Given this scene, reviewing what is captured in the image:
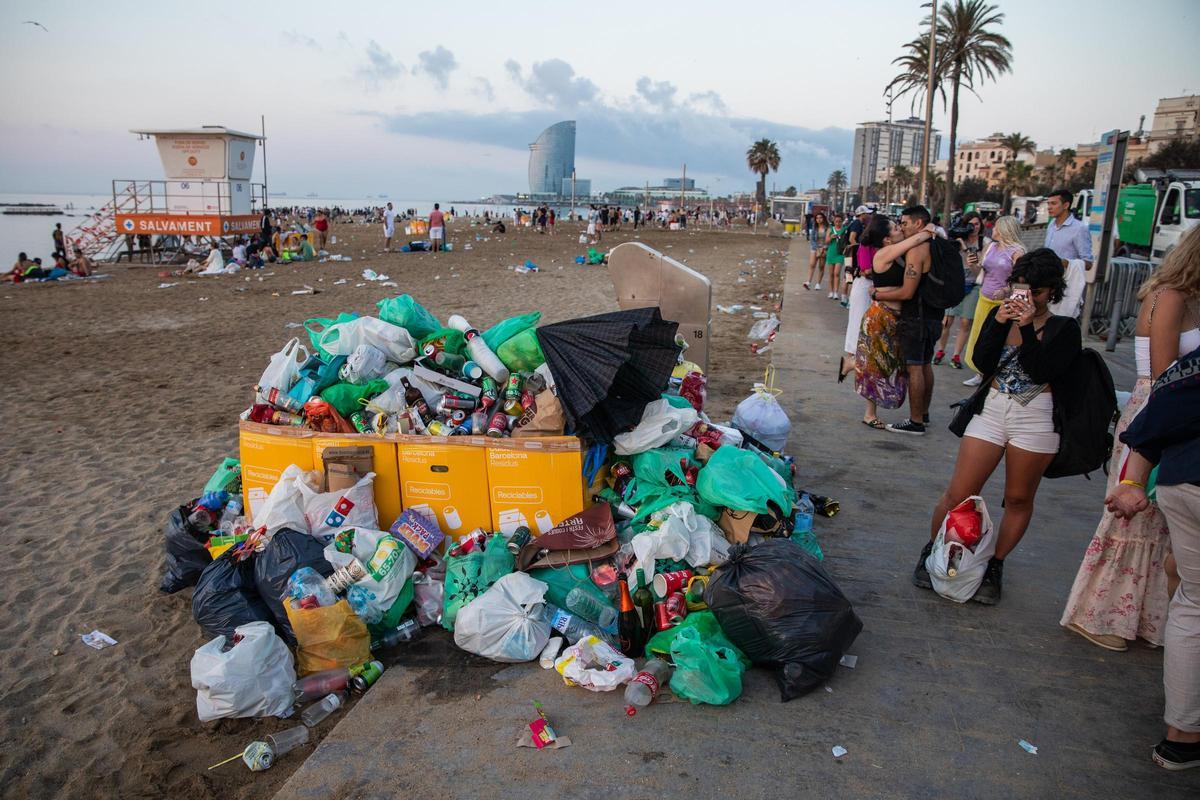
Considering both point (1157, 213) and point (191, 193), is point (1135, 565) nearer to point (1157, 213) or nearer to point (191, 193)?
point (1157, 213)

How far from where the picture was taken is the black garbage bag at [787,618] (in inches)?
110

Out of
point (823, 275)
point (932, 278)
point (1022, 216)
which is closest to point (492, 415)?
point (932, 278)

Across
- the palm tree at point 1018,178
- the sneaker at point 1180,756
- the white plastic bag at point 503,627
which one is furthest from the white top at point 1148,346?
the palm tree at point 1018,178

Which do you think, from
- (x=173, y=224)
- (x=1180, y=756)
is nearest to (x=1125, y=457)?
(x=1180, y=756)

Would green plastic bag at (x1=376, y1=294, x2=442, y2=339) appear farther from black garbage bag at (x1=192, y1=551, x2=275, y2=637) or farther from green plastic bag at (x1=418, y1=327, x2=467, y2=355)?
black garbage bag at (x1=192, y1=551, x2=275, y2=637)

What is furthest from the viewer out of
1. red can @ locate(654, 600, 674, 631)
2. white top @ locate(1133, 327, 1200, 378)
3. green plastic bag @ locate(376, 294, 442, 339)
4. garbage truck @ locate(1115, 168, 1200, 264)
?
garbage truck @ locate(1115, 168, 1200, 264)

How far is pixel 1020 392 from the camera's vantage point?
324 cm

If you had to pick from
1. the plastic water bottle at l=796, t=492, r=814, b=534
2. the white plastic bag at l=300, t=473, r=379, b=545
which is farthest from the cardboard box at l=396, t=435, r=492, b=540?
the plastic water bottle at l=796, t=492, r=814, b=534

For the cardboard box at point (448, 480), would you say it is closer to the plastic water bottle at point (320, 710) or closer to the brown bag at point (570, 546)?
the brown bag at point (570, 546)

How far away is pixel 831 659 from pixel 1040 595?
55.8 inches

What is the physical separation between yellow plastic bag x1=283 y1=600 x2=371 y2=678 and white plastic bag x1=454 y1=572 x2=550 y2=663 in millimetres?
446

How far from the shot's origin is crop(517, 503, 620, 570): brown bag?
3.44 metres

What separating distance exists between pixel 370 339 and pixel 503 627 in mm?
2108

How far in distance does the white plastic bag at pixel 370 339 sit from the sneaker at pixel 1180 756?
394cm
